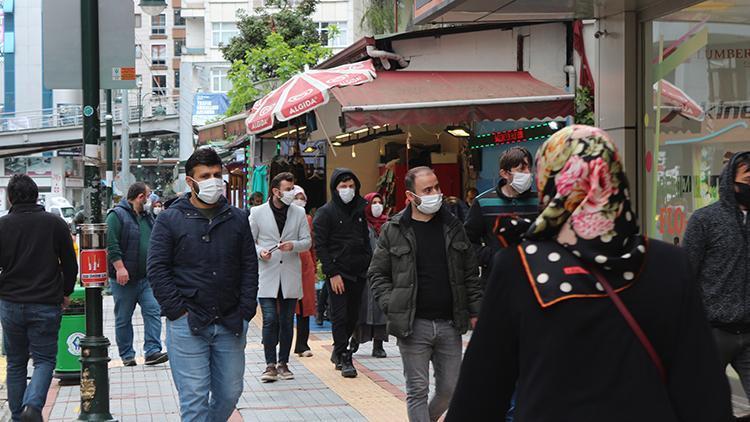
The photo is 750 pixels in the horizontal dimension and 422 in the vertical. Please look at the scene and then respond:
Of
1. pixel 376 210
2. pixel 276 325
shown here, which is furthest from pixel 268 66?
pixel 276 325

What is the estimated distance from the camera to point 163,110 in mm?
74250

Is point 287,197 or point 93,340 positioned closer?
point 93,340

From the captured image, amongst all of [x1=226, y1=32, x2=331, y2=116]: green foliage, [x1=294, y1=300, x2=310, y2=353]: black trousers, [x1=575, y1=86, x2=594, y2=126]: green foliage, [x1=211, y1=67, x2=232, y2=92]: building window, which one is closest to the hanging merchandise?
[x1=294, y1=300, x2=310, y2=353]: black trousers

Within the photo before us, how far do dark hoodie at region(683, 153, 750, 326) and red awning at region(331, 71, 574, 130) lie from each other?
18.4 ft

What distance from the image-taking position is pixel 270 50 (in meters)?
30.2

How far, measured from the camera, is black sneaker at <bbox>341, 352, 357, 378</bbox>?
9.79 m

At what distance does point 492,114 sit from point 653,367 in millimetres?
8877

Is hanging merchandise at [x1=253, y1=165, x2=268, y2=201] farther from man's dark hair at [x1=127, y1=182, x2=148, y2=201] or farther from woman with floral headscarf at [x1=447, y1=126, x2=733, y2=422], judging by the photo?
woman with floral headscarf at [x1=447, y1=126, x2=733, y2=422]

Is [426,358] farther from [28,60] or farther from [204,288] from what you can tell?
[28,60]

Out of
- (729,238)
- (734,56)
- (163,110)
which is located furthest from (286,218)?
(163,110)

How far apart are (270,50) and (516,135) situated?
17.2 meters

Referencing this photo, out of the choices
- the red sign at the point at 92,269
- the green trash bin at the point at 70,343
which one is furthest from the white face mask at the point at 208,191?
the green trash bin at the point at 70,343

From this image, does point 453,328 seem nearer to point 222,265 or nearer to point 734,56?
point 222,265

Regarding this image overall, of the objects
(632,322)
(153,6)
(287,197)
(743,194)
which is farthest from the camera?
(153,6)
